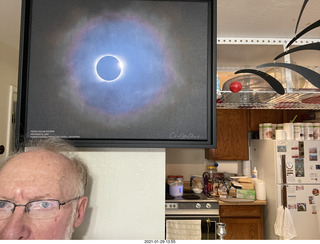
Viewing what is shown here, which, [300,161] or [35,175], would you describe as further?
[300,161]

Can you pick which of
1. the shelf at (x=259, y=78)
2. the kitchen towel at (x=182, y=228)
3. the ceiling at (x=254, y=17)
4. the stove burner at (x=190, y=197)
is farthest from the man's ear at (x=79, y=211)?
the stove burner at (x=190, y=197)

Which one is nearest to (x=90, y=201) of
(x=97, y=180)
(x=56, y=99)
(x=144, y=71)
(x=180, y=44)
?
(x=97, y=180)

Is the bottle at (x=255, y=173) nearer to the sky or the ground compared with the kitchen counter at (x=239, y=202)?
nearer to the sky

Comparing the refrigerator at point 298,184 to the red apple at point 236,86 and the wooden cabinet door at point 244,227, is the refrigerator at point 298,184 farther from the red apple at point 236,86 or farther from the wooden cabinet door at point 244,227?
the red apple at point 236,86

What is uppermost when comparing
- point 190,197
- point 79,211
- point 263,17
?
point 263,17

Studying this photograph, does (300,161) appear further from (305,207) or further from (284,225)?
(284,225)

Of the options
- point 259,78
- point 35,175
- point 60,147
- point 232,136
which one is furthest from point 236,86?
point 232,136

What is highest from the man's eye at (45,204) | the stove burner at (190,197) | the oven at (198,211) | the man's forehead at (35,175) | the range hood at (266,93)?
the range hood at (266,93)

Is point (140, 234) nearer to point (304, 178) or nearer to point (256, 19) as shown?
point (256, 19)
